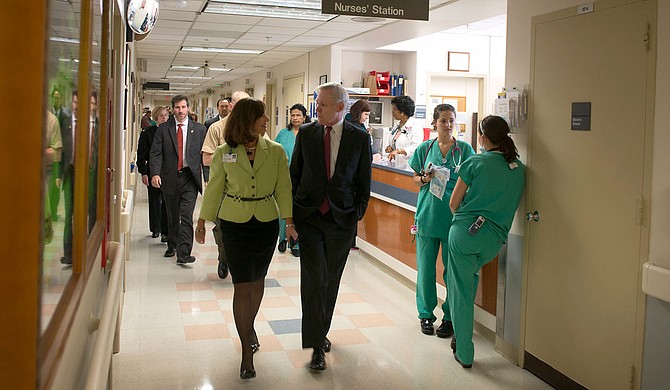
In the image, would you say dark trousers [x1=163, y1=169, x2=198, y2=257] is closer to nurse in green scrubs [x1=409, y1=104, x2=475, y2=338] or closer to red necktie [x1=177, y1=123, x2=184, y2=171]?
red necktie [x1=177, y1=123, x2=184, y2=171]

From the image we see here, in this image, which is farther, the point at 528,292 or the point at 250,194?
the point at 528,292

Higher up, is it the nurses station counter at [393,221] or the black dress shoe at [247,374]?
the nurses station counter at [393,221]

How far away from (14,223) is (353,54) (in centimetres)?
1046

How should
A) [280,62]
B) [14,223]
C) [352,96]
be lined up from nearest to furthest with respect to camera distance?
[14,223] < [352,96] < [280,62]

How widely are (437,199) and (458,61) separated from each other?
6801 millimetres

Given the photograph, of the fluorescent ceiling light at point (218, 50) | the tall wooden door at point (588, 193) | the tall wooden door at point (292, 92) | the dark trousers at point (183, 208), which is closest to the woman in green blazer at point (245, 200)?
the tall wooden door at point (588, 193)

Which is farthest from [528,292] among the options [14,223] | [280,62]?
[280,62]

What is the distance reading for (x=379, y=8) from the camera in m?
5.13

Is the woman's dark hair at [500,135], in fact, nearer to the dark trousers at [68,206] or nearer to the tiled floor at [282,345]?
the tiled floor at [282,345]

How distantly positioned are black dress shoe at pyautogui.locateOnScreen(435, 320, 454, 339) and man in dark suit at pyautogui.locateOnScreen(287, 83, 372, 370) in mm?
980

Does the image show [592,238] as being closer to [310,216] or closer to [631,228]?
[631,228]

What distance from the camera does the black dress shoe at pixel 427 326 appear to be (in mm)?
4812

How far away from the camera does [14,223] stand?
0.86 metres

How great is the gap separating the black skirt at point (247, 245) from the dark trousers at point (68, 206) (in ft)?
7.86
